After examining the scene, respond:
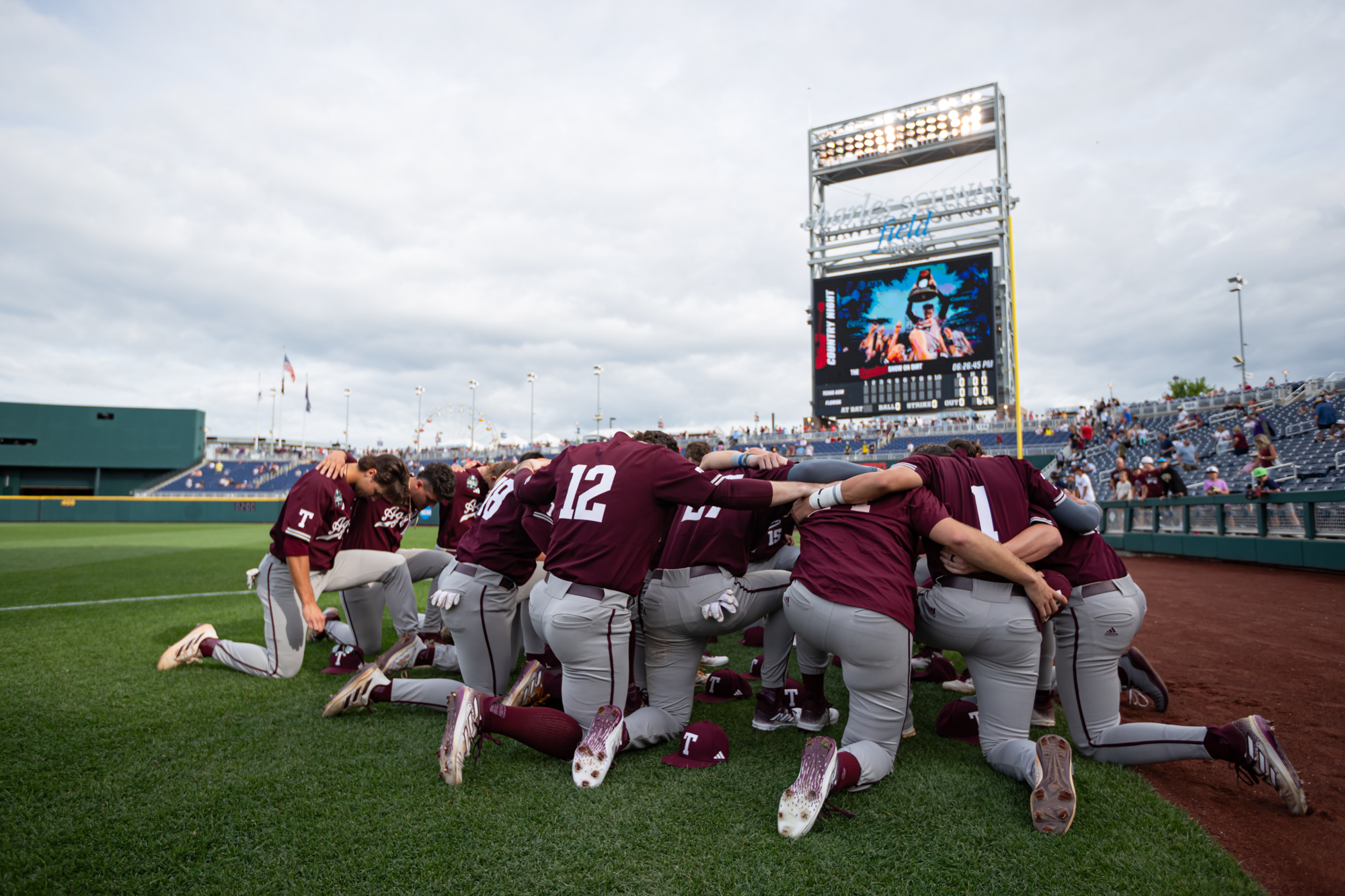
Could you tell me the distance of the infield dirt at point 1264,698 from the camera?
248 cm

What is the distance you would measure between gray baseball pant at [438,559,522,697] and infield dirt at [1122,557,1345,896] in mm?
3416

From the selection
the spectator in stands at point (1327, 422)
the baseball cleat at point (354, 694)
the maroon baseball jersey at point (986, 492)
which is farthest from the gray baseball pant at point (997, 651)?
the spectator in stands at point (1327, 422)

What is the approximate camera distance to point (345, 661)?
5055mm

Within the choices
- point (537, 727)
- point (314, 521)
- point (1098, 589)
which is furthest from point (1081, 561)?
point (314, 521)

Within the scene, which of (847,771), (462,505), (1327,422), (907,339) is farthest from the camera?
(907,339)

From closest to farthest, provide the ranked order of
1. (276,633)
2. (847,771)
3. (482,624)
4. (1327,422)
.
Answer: (847,771), (482,624), (276,633), (1327,422)

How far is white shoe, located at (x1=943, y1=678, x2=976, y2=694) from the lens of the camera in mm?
4480

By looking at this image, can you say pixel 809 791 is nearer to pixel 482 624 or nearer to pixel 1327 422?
pixel 482 624

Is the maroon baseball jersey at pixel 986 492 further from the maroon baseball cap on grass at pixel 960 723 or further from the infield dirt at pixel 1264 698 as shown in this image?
the infield dirt at pixel 1264 698

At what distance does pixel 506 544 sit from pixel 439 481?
1626 millimetres

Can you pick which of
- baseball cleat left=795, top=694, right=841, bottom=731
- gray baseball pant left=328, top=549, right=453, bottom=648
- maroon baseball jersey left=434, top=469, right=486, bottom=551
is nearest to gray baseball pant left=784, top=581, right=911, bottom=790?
baseball cleat left=795, top=694, right=841, bottom=731

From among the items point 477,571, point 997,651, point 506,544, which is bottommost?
point 997,651

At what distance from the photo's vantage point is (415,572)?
6.09 metres

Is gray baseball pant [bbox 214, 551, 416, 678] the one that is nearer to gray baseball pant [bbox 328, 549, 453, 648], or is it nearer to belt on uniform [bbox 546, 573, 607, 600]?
gray baseball pant [bbox 328, 549, 453, 648]
